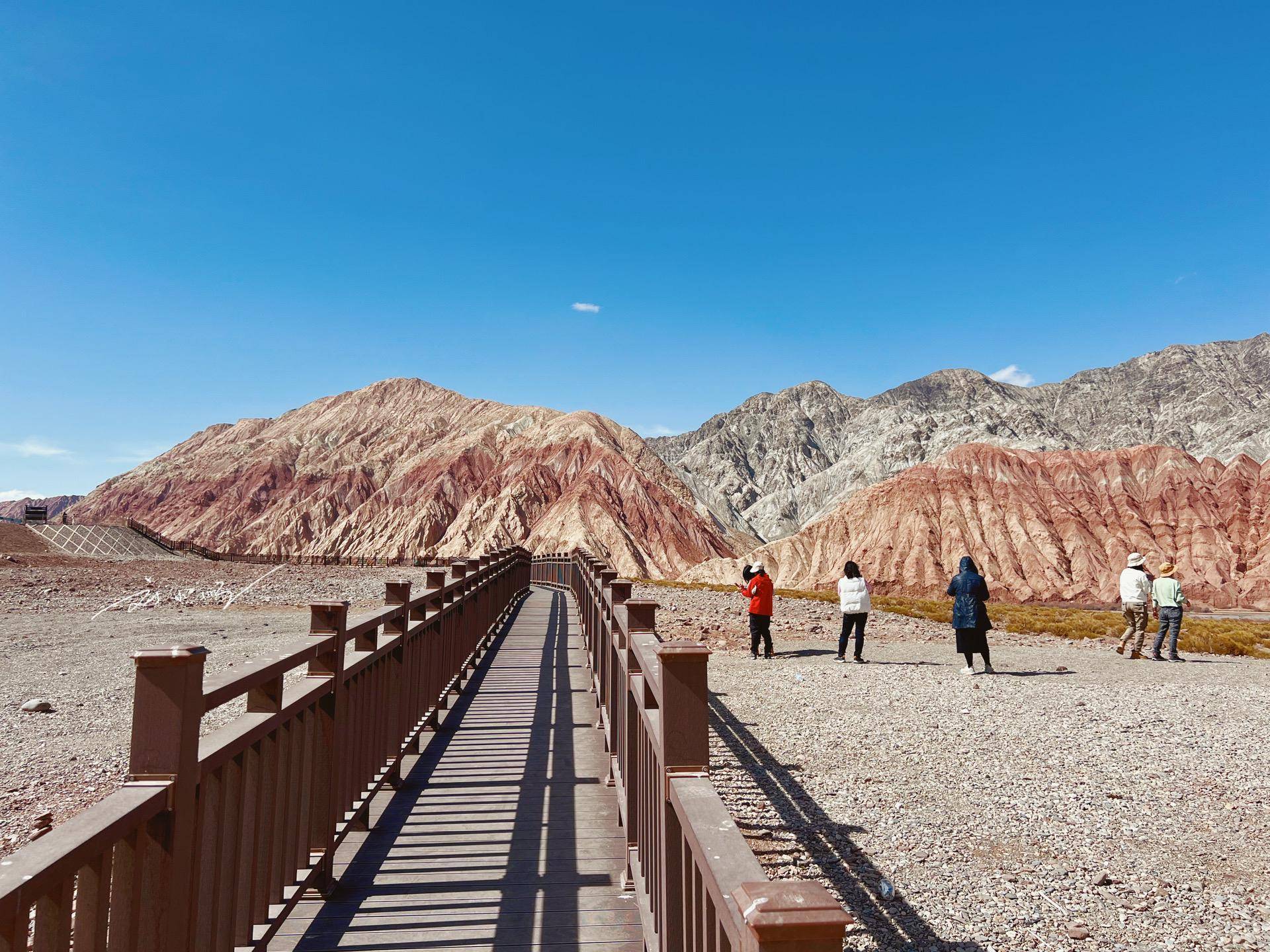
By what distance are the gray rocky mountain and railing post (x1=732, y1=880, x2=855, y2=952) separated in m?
106

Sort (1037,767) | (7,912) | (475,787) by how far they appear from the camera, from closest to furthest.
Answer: (7,912)
(475,787)
(1037,767)

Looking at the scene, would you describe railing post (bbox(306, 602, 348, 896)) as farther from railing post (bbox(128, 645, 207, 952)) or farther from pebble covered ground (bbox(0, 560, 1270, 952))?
pebble covered ground (bbox(0, 560, 1270, 952))

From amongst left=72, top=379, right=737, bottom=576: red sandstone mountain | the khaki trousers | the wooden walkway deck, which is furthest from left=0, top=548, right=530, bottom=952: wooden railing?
left=72, top=379, right=737, bottom=576: red sandstone mountain

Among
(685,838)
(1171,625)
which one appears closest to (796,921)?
(685,838)

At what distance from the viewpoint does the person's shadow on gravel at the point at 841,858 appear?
3.79 metres

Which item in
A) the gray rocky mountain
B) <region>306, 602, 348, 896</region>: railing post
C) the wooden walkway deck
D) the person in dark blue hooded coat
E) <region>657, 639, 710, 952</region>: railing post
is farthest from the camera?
the gray rocky mountain

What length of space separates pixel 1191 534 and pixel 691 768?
76639 millimetres

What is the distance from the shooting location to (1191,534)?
62969 mm

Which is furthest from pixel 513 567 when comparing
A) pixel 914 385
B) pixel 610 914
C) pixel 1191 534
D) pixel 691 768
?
pixel 914 385

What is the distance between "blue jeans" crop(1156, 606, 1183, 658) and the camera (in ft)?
44.0

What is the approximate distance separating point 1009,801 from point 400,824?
454 centimetres

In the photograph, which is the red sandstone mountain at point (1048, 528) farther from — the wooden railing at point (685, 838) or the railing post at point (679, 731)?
the railing post at point (679, 731)

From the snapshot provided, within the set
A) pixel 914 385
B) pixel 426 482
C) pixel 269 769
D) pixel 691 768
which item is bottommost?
pixel 269 769

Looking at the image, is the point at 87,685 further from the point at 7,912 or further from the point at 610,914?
the point at 7,912
